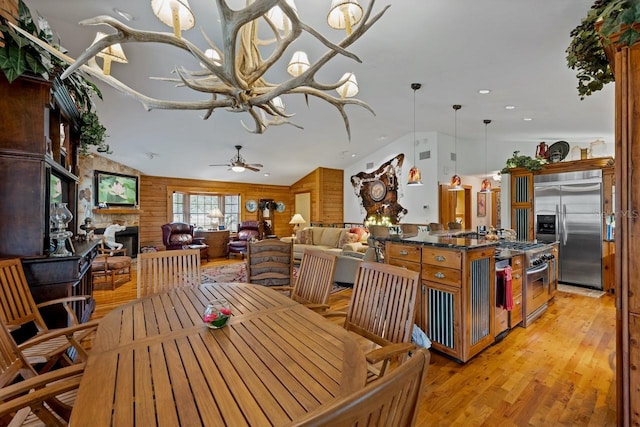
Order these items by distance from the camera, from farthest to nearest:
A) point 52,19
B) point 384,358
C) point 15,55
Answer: point 52,19, point 15,55, point 384,358

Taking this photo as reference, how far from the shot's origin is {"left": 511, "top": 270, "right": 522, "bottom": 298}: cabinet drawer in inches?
118

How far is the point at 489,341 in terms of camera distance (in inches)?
107

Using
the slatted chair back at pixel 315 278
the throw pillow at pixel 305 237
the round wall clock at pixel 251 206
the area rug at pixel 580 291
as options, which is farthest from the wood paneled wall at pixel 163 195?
the area rug at pixel 580 291

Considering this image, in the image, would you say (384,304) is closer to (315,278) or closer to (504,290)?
(315,278)

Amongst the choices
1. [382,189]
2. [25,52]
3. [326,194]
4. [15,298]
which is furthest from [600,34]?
[326,194]

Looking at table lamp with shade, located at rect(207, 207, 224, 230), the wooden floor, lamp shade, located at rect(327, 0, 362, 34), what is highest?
lamp shade, located at rect(327, 0, 362, 34)

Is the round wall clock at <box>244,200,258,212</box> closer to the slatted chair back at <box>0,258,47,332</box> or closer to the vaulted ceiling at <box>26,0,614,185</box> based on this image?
the vaulted ceiling at <box>26,0,614,185</box>

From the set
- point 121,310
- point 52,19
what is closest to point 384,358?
point 121,310

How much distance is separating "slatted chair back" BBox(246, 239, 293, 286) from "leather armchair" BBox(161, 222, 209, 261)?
4.13 m

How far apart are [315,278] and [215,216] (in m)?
7.44

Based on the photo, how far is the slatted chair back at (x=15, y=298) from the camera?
1761 mm

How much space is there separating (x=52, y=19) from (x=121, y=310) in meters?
2.94

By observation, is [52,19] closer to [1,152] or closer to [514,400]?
[1,152]

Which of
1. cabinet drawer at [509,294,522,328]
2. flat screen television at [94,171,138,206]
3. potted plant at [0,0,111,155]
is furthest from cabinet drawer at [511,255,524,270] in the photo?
flat screen television at [94,171,138,206]
